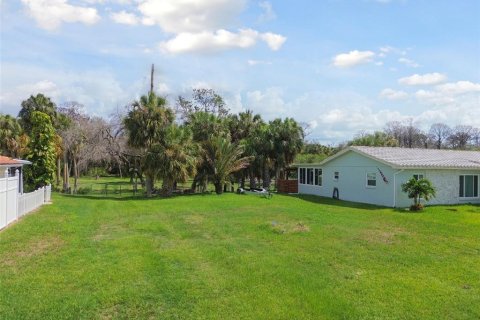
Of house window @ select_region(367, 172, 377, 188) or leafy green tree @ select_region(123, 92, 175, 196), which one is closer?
house window @ select_region(367, 172, 377, 188)

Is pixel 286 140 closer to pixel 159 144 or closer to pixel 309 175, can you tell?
pixel 309 175

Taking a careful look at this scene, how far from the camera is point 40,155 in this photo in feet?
73.5

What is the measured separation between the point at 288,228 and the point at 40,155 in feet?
49.1

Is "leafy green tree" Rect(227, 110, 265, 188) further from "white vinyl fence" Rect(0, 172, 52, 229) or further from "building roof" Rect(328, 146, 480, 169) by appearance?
"white vinyl fence" Rect(0, 172, 52, 229)

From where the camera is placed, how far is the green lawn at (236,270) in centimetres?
626

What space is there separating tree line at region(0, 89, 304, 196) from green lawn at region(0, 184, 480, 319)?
11.1 m

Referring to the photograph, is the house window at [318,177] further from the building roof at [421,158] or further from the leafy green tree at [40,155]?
the leafy green tree at [40,155]

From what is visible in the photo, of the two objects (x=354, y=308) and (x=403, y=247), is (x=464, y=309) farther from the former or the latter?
(x=403, y=247)

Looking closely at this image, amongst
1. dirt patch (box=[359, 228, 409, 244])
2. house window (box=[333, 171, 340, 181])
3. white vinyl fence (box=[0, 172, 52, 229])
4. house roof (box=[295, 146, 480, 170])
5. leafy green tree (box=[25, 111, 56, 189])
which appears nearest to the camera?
dirt patch (box=[359, 228, 409, 244])

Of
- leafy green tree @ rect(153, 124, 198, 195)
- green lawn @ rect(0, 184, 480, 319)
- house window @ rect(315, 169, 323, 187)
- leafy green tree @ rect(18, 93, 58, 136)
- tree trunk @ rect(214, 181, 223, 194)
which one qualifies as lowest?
green lawn @ rect(0, 184, 480, 319)

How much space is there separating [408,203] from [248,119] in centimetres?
1685

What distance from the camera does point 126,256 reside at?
926 cm

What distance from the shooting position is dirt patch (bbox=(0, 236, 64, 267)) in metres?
8.76

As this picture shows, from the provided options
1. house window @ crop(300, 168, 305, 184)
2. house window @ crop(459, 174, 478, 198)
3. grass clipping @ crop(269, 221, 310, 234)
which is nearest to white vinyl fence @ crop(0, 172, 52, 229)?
grass clipping @ crop(269, 221, 310, 234)
